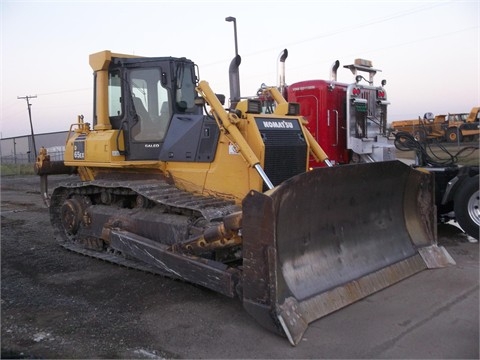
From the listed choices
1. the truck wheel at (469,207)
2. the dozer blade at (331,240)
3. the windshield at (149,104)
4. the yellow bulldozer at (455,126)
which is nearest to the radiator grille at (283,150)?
the dozer blade at (331,240)

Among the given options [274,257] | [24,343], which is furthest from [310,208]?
[24,343]

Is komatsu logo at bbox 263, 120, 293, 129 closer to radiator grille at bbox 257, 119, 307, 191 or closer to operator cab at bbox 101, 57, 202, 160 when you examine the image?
radiator grille at bbox 257, 119, 307, 191

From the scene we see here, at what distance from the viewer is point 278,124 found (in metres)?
6.06

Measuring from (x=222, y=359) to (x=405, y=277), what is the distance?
2.75 meters

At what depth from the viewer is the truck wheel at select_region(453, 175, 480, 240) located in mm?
7422

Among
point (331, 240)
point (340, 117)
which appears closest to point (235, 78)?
point (331, 240)

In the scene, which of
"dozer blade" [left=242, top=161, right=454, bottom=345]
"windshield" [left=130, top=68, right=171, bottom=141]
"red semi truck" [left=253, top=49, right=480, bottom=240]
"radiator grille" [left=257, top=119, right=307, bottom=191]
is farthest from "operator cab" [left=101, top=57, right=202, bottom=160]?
"red semi truck" [left=253, top=49, right=480, bottom=240]

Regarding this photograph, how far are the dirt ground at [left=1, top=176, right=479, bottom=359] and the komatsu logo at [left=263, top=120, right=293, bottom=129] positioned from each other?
209 cm

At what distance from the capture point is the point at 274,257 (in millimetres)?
4121

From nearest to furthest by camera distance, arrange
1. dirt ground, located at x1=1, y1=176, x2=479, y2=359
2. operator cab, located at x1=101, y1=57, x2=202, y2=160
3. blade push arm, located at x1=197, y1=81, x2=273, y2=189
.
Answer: dirt ground, located at x1=1, y1=176, x2=479, y2=359 → blade push arm, located at x1=197, y1=81, x2=273, y2=189 → operator cab, located at x1=101, y1=57, x2=202, y2=160

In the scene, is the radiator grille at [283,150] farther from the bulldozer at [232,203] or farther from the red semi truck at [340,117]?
the red semi truck at [340,117]

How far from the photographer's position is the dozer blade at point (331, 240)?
419 cm

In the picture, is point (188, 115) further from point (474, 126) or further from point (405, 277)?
point (474, 126)

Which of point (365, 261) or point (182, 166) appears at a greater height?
point (182, 166)
